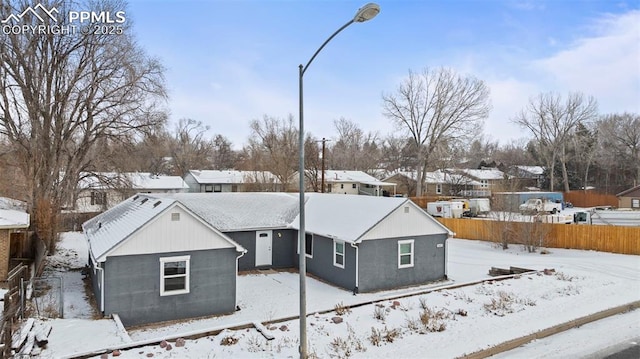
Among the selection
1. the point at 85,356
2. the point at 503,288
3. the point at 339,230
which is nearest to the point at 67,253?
the point at 339,230

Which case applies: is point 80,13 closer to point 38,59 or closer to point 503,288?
point 38,59

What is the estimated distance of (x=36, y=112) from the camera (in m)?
22.0

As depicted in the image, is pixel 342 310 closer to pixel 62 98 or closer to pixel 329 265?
pixel 329 265

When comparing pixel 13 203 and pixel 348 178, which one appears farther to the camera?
pixel 348 178

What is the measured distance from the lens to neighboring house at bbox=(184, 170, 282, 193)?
157ft

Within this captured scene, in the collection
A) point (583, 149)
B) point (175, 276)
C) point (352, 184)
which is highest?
point (583, 149)

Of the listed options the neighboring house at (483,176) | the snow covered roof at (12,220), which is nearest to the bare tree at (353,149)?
the neighboring house at (483,176)

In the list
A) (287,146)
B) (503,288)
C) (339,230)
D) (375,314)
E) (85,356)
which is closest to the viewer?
(85,356)

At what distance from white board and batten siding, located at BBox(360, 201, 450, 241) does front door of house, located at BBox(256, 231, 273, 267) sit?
6.03 metres

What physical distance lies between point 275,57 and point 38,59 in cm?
1483

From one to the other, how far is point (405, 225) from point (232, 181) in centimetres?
3771

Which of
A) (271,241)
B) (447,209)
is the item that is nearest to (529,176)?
(447,209)

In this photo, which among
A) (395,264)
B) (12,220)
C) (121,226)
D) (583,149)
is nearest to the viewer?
(121,226)

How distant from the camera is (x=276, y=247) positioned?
69.2ft
